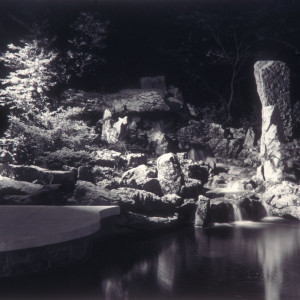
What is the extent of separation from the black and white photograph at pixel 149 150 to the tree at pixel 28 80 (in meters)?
0.07

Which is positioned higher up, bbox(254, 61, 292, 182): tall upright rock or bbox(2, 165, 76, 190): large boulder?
bbox(254, 61, 292, 182): tall upright rock

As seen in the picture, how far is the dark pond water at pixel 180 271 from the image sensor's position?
462cm

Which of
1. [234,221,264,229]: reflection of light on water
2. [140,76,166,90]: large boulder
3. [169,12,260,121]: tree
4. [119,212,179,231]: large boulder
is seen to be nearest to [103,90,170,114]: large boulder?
[140,76,166,90]: large boulder

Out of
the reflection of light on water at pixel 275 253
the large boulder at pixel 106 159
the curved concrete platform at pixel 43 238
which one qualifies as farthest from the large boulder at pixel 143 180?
the curved concrete platform at pixel 43 238

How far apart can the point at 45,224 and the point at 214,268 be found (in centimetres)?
258

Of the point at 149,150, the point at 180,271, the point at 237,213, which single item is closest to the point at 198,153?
the point at 149,150

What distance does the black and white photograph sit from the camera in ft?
16.5

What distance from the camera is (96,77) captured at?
48.7 feet

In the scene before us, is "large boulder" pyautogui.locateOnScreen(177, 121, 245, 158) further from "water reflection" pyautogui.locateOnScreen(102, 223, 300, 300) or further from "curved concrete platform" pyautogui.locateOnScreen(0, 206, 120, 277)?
"curved concrete platform" pyautogui.locateOnScreen(0, 206, 120, 277)

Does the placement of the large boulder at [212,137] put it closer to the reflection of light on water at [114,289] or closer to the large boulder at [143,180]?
the large boulder at [143,180]

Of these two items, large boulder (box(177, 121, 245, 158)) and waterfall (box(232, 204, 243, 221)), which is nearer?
waterfall (box(232, 204, 243, 221))

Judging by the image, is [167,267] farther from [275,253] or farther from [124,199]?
[124,199]

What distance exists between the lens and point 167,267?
5.78 metres

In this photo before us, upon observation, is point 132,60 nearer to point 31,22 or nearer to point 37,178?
point 31,22
